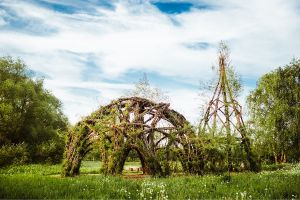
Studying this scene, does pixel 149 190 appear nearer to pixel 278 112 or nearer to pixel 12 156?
pixel 12 156

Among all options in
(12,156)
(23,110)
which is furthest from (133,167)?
(23,110)

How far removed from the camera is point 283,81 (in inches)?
1895

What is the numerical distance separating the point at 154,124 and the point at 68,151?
4.11 metres

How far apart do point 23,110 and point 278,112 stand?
3020 centimetres

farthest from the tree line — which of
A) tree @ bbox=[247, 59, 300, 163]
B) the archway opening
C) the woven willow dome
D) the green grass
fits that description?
the green grass

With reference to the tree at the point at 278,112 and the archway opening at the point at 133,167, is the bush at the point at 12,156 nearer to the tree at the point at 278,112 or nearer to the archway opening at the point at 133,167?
the archway opening at the point at 133,167

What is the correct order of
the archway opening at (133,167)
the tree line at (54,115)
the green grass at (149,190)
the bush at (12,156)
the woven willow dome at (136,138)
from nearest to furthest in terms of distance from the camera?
the green grass at (149,190)
the woven willow dome at (136,138)
the archway opening at (133,167)
the bush at (12,156)
the tree line at (54,115)

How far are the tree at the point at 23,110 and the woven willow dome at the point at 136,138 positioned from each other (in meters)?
24.9

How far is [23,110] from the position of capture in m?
46.5

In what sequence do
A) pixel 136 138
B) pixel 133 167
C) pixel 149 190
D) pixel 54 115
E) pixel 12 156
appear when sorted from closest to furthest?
pixel 149 190 → pixel 136 138 → pixel 133 167 → pixel 12 156 → pixel 54 115

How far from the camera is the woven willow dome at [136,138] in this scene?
48.9 feet

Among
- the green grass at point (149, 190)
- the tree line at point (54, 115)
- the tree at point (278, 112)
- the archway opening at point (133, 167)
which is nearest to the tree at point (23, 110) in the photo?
the tree line at point (54, 115)

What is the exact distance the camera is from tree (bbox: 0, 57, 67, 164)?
41.9 metres

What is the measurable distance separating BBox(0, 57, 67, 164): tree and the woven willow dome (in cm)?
2493
